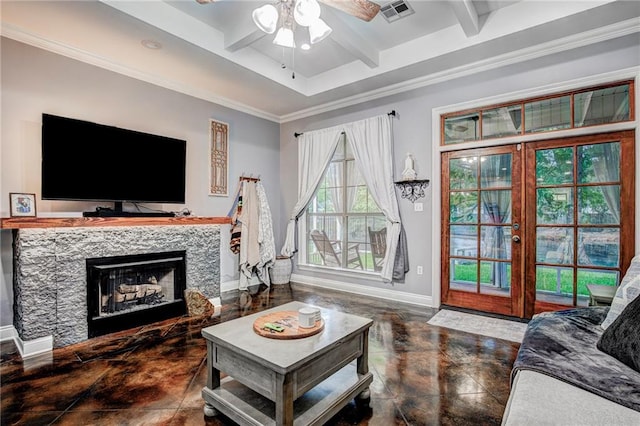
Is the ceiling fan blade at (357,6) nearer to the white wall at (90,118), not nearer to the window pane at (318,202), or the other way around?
the white wall at (90,118)

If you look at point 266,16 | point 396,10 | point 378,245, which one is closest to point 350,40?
Result: point 396,10

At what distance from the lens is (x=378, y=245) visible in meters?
4.71

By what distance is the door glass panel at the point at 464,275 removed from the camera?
12.6 ft

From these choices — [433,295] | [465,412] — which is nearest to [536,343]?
[465,412]

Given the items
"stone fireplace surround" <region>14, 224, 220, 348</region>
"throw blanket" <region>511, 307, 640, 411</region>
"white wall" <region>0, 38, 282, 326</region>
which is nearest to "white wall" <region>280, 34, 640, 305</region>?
"white wall" <region>0, 38, 282, 326</region>

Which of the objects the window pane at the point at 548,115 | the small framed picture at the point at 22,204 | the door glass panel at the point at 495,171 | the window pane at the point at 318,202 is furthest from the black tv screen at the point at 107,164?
the window pane at the point at 548,115

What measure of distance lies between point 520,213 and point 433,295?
4.58 feet

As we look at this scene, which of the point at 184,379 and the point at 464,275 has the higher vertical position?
the point at 464,275

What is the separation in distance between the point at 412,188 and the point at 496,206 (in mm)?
1006

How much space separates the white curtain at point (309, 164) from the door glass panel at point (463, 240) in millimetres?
2156

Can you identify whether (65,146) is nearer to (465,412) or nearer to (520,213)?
(465,412)

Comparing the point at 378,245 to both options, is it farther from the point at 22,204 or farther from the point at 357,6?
the point at 22,204

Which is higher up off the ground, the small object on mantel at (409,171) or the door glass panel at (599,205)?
the small object on mantel at (409,171)

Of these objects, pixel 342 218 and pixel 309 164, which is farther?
pixel 309 164
